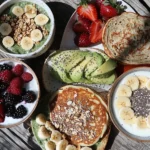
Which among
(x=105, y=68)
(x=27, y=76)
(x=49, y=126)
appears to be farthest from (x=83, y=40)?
(x=49, y=126)

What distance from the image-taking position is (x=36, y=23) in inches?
87.4

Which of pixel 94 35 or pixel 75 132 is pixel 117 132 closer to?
pixel 75 132

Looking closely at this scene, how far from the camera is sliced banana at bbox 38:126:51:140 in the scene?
222cm

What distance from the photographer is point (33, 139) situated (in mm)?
2322

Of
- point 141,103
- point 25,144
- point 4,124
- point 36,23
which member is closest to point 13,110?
point 4,124

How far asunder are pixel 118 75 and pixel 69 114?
10.0 inches

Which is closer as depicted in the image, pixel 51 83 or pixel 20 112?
pixel 20 112

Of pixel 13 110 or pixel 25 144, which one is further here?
pixel 25 144

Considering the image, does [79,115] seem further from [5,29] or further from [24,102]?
[5,29]

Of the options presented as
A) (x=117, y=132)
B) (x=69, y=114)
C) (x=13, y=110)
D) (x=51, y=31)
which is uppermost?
(x=51, y=31)

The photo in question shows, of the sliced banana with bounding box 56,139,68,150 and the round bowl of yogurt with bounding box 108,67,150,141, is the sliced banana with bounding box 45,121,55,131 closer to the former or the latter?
the sliced banana with bounding box 56,139,68,150

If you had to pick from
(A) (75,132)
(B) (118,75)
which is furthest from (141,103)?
(A) (75,132)

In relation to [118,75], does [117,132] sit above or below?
below

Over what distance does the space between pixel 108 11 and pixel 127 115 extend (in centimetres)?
42
